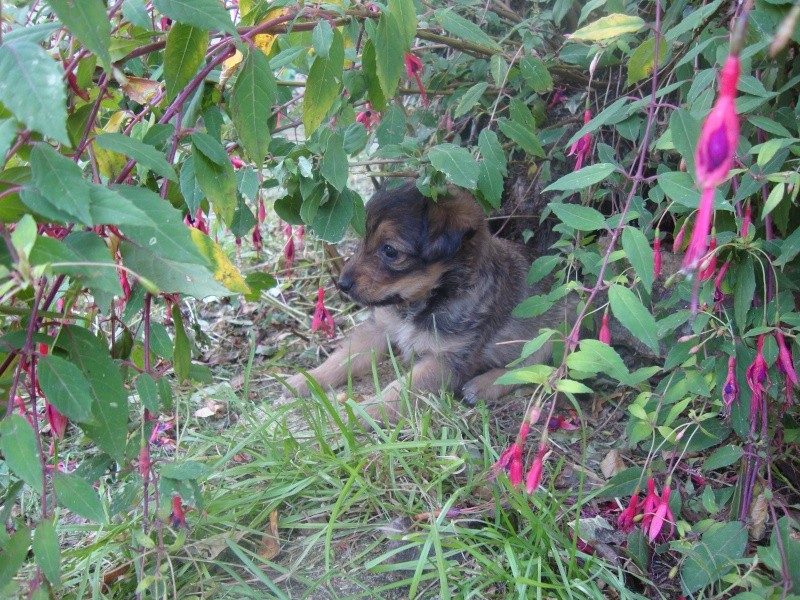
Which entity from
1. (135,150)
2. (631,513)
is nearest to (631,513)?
(631,513)

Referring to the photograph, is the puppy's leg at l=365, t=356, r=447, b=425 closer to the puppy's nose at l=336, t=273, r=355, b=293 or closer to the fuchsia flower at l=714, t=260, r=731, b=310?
the puppy's nose at l=336, t=273, r=355, b=293

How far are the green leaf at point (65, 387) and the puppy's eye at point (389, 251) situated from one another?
6.59 ft

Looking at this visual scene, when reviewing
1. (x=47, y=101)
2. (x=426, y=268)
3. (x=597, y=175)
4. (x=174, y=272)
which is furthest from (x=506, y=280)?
(x=47, y=101)

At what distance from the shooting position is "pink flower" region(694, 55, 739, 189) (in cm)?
64

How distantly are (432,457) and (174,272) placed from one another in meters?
1.33

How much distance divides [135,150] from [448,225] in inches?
80.4

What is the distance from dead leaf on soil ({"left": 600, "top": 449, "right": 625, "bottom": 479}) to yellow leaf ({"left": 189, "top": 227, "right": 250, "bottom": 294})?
155 centimetres

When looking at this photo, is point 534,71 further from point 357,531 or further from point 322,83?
point 357,531

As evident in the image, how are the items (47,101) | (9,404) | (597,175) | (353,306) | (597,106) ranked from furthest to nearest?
(353,306)
(597,106)
(597,175)
(9,404)
(47,101)

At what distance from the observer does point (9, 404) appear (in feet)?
4.58

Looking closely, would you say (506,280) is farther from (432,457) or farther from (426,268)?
(432,457)

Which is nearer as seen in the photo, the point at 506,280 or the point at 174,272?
the point at 174,272

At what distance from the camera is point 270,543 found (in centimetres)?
217

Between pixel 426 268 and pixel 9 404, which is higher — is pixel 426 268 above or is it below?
below
